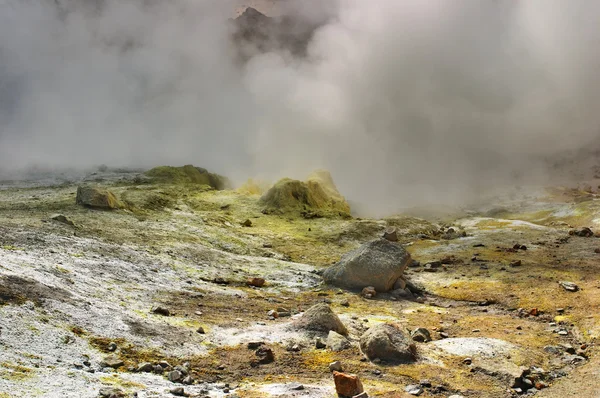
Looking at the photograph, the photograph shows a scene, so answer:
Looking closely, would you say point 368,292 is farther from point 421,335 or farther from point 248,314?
point 421,335

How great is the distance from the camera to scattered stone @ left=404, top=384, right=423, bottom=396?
12.6m

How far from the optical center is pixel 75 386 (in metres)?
10.1

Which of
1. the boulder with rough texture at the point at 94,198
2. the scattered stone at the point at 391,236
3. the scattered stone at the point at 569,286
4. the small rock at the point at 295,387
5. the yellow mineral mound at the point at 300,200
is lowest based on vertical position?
the small rock at the point at 295,387

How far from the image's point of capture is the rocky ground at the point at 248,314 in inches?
478

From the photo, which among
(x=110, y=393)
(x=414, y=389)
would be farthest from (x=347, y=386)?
(x=110, y=393)

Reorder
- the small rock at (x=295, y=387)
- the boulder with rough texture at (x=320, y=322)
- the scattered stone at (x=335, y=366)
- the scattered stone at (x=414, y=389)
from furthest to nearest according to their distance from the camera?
1. the boulder with rough texture at (x=320, y=322)
2. the scattered stone at (x=335, y=366)
3. the scattered stone at (x=414, y=389)
4. the small rock at (x=295, y=387)

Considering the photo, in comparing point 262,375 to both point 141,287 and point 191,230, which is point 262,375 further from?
point 191,230

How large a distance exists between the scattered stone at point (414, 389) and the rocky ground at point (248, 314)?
0.06 m

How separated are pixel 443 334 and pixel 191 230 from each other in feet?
91.3

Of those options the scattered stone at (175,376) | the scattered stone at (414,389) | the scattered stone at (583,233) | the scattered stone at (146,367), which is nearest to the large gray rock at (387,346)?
the scattered stone at (414,389)

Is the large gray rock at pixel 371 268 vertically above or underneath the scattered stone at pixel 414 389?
above

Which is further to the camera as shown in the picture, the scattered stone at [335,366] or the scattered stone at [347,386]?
the scattered stone at [335,366]

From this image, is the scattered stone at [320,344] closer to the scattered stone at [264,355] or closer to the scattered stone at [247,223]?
the scattered stone at [264,355]

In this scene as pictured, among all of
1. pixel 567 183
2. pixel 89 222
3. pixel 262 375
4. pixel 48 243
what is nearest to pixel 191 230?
pixel 89 222
